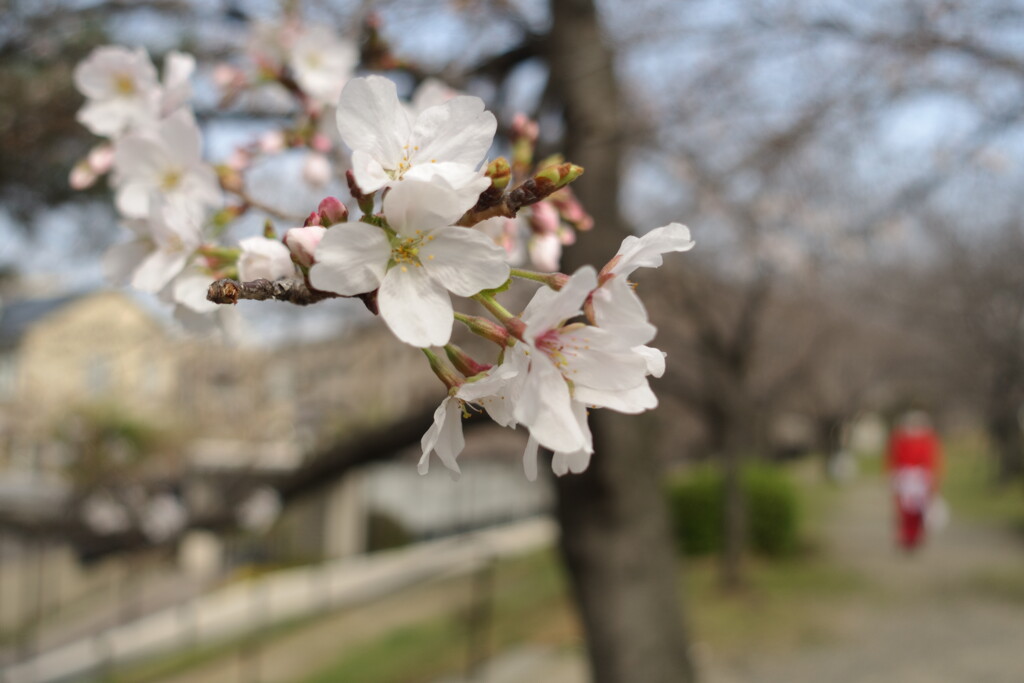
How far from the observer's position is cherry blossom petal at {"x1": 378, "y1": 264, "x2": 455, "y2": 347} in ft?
2.15

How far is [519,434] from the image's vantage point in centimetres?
196

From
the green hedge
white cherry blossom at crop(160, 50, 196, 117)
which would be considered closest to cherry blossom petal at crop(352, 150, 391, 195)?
white cherry blossom at crop(160, 50, 196, 117)

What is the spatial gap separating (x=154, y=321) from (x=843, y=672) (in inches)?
215

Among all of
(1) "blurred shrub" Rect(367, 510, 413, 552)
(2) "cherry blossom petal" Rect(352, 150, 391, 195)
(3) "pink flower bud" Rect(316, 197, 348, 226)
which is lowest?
(1) "blurred shrub" Rect(367, 510, 413, 552)

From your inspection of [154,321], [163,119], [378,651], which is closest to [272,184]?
[154,321]

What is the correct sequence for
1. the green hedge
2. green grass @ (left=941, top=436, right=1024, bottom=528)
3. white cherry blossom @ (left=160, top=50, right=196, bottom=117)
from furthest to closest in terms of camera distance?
1. green grass @ (left=941, top=436, right=1024, bottom=528)
2. the green hedge
3. white cherry blossom @ (left=160, top=50, right=196, bottom=117)

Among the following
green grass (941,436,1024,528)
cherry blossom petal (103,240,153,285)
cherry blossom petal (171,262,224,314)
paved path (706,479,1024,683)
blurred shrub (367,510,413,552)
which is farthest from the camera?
green grass (941,436,1024,528)

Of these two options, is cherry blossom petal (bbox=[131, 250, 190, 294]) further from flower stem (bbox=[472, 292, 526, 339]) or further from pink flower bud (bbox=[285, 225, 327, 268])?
flower stem (bbox=[472, 292, 526, 339])

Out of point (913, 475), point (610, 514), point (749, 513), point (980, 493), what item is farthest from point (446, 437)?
point (980, 493)

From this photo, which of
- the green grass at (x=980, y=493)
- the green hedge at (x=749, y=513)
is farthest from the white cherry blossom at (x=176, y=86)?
the green grass at (x=980, y=493)

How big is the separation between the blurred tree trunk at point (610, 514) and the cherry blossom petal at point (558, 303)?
2575 millimetres

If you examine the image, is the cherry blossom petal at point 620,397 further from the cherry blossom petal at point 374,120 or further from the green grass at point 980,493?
the green grass at point 980,493

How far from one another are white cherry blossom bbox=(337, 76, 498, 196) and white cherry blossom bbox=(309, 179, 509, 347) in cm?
4

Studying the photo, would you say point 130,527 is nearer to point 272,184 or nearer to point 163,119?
point 272,184
